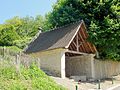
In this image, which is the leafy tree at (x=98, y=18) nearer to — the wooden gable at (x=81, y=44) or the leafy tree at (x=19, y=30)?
the wooden gable at (x=81, y=44)

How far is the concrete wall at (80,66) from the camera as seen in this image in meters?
30.1

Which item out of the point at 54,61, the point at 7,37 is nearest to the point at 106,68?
the point at 54,61

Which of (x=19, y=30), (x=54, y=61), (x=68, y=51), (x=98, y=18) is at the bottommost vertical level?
(x=54, y=61)

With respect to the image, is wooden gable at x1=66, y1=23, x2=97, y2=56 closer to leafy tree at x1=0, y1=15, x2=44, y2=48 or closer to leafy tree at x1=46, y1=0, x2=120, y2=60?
leafy tree at x1=46, y1=0, x2=120, y2=60

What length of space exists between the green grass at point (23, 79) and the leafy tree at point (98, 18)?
36.5 feet

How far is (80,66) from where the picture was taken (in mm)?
31172

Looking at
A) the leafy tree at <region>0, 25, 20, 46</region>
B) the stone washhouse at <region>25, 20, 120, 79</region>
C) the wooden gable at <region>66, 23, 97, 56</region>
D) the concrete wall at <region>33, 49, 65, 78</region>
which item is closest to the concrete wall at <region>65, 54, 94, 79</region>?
the stone washhouse at <region>25, 20, 120, 79</region>

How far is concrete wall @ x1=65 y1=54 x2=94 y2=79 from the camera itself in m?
30.1

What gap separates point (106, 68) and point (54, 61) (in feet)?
24.3

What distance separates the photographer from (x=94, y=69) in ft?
99.1

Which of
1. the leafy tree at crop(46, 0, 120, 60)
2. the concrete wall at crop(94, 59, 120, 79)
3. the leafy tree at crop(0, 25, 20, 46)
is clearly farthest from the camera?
the leafy tree at crop(0, 25, 20, 46)

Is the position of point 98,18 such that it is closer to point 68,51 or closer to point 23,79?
point 68,51

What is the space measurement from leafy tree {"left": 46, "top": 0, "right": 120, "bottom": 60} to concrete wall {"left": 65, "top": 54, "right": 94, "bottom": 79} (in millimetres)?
1879

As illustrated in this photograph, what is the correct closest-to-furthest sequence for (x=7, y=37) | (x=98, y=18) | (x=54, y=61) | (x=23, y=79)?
(x=23, y=79), (x=54, y=61), (x=98, y=18), (x=7, y=37)
